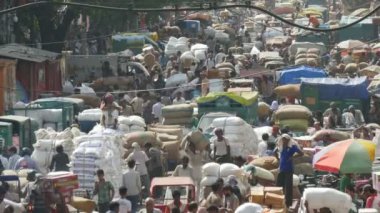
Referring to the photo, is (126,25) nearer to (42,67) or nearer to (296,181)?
(42,67)

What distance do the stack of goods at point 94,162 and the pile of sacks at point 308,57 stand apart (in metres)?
24.1

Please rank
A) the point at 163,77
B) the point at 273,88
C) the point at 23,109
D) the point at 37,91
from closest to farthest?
the point at 23,109 < the point at 37,91 < the point at 273,88 < the point at 163,77

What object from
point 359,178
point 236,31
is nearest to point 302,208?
point 359,178

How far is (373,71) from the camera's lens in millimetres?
44250

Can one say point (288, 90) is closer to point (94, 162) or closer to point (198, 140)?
point (198, 140)

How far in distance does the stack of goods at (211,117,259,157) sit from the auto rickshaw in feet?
18.6

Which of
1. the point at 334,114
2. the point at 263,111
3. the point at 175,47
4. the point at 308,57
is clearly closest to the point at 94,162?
the point at 334,114

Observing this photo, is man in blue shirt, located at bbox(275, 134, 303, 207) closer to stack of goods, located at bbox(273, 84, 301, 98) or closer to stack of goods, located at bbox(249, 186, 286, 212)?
stack of goods, located at bbox(249, 186, 286, 212)

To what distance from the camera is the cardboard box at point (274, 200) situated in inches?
824

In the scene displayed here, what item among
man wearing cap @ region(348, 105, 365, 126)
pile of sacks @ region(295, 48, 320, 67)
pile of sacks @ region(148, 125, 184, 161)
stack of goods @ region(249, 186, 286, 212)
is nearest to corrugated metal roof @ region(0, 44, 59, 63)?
pile of sacks @ region(148, 125, 184, 161)

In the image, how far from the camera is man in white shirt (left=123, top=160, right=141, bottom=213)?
2291 centimetres

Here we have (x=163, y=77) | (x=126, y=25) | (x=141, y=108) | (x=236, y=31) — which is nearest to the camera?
(x=141, y=108)

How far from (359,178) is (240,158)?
2947mm

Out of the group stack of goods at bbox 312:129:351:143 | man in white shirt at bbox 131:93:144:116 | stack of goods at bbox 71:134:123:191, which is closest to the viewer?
stack of goods at bbox 71:134:123:191
